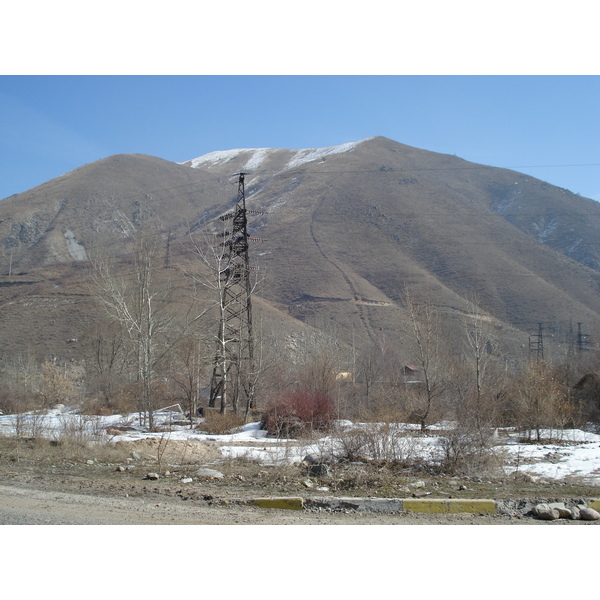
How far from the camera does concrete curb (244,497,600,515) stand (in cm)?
638

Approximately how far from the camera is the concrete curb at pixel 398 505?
6.38 m

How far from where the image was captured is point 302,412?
17.4 m

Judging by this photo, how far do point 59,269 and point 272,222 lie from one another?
5377 cm

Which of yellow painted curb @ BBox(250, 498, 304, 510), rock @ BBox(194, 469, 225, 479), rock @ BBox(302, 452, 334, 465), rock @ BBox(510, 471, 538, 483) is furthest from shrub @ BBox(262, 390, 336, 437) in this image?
yellow painted curb @ BBox(250, 498, 304, 510)

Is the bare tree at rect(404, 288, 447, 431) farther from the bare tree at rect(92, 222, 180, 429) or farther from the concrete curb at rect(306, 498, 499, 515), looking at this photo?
the concrete curb at rect(306, 498, 499, 515)

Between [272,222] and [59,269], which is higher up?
[272,222]

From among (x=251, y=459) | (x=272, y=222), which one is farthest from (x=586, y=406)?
(x=272, y=222)

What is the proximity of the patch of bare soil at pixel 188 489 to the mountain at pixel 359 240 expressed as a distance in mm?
35229

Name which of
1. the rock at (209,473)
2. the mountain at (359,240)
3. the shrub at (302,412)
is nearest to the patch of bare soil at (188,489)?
the rock at (209,473)

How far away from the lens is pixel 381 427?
1006 centimetres

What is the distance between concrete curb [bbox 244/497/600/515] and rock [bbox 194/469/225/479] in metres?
2.11

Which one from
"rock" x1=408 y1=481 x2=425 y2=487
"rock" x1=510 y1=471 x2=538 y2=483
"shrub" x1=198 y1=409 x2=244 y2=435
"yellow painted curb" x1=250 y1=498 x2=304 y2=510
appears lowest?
"shrub" x1=198 y1=409 x2=244 y2=435

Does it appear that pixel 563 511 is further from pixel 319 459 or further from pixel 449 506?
pixel 319 459
